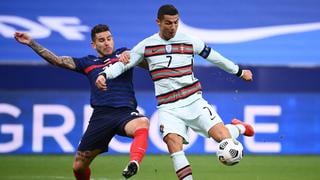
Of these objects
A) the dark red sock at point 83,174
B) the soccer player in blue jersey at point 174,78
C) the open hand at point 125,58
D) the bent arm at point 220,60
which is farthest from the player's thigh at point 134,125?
the bent arm at point 220,60

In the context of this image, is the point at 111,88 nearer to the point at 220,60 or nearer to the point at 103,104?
the point at 103,104

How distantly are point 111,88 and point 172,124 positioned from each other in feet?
2.92

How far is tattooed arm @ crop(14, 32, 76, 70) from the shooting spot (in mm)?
8727

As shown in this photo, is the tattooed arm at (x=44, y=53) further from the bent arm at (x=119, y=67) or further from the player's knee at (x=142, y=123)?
the player's knee at (x=142, y=123)

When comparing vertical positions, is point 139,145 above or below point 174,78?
below

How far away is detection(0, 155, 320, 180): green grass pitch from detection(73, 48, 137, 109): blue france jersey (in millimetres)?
2225

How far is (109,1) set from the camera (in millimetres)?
16703

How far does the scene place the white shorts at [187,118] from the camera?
830 centimetres

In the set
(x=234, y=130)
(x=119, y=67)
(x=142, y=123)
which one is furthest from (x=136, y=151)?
(x=234, y=130)

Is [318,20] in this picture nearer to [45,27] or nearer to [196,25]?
[196,25]

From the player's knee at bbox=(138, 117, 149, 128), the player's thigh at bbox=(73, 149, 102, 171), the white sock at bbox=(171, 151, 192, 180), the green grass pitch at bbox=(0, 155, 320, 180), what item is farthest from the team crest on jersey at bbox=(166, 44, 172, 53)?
the green grass pitch at bbox=(0, 155, 320, 180)

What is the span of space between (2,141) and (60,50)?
2.81m

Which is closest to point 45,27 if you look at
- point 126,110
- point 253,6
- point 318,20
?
point 253,6

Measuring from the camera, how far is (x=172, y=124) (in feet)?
27.2
